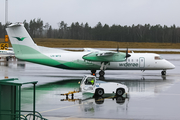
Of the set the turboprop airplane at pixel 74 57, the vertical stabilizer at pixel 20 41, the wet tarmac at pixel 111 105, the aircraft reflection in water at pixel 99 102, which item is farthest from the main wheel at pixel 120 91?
the vertical stabilizer at pixel 20 41

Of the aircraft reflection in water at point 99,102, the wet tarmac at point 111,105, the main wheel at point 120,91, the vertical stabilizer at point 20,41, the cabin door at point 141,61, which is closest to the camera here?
the wet tarmac at point 111,105

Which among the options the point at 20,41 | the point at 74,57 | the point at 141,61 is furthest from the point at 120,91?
the point at 20,41

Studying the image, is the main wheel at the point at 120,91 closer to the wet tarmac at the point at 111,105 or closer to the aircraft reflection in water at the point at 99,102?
the aircraft reflection in water at the point at 99,102

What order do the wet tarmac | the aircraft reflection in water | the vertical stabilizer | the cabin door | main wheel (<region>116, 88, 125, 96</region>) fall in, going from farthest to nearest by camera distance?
the cabin door
the vertical stabilizer
main wheel (<region>116, 88, 125, 96</region>)
the aircraft reflection in water
the wet tarmac

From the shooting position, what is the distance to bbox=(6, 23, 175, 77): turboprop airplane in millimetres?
30469

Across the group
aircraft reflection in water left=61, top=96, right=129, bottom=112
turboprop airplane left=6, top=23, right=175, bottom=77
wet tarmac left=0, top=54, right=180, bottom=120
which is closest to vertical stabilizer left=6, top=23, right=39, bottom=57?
turboprop airplane left=6, top=23, right=175, bottom=77

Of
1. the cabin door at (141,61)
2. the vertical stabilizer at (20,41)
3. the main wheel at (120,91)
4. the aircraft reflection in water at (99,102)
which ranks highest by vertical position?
the vertical stabilizer at (20,41)

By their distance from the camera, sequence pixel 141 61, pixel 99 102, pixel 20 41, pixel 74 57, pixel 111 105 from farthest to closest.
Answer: pixel 141 61 < pixel 74 57 < pixel 20 41 < pixel 99 102 < pixel 111 105

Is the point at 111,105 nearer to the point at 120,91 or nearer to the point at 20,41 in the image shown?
the point at 120,91

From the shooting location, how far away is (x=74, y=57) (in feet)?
103

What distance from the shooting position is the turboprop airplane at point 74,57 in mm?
30469

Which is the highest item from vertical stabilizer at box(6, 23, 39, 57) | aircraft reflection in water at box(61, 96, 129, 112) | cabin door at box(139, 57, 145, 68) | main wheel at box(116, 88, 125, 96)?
vertical stabilizer at box(6, 23, 39, 57)

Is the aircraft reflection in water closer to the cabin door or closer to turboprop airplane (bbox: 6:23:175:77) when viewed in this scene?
turboprop airplane (bbox: 6:23:175:77)

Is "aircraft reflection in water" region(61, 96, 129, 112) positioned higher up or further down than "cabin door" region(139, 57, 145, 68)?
further down
